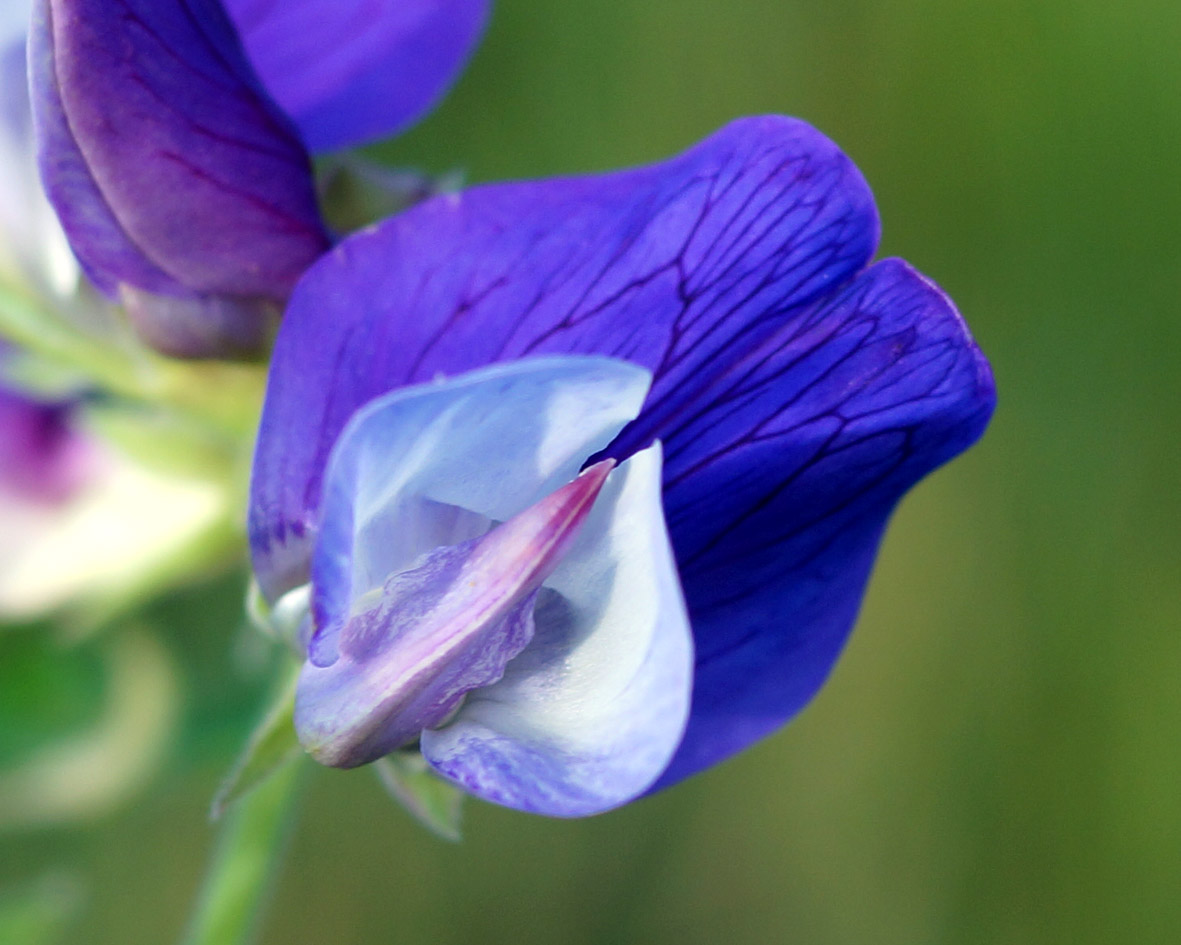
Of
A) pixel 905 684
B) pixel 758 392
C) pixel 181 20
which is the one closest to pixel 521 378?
pixel 758 392

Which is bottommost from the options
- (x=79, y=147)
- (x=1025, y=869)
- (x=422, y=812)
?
(x=1025, y=869)

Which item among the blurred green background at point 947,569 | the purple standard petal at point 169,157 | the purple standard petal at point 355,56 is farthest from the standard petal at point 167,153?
the blurred green background at point 947,569

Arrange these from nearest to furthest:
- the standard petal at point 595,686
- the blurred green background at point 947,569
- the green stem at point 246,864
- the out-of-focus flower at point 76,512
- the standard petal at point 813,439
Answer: the standard petal at point 595,686 → the standard petal at point 813,439 → the green stem at point 246,864 → the out-of-focus flower at point 76,512 → the blurred green background at point 947,569

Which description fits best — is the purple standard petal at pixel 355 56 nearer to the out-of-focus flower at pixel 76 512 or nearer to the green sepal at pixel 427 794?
the out-of-focus flower at pixel 76 512

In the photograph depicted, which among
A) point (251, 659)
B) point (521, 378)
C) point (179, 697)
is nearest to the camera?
A: point (521, 378)

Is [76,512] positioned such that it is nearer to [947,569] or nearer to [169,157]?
[169,157]

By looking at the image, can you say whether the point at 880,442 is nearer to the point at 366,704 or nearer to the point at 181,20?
the point at 366,704

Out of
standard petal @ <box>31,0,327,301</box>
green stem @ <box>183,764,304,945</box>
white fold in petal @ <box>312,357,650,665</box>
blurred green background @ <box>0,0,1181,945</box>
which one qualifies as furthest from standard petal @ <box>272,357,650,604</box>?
blurred green background @ <box>0,0,1181,945</box>
